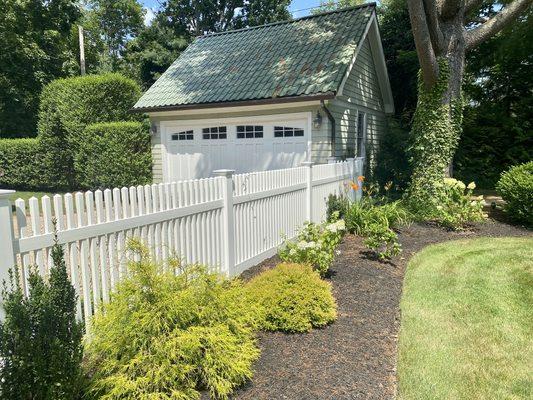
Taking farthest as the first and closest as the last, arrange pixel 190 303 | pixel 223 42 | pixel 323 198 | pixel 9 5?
pixel 9 5 → pixel 223 42 → pixel 323 198 → pixel 190 303

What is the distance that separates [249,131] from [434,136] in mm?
4773

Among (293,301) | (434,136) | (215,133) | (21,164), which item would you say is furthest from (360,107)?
(21,164)

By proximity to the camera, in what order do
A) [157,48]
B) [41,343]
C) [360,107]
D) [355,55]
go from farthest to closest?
[157,48]
[360,107]
[355,55]
[41,343]

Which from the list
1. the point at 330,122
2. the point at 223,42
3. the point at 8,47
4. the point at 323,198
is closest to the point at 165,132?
the point at 223,42

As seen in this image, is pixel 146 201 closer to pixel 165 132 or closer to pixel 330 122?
pixel 330 122

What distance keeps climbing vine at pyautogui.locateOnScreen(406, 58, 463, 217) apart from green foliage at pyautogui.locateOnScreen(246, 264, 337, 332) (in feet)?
18.6

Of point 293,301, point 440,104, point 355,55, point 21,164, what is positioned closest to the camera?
point 293,301

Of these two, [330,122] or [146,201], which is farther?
[330,122]

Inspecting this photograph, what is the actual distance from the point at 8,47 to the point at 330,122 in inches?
747

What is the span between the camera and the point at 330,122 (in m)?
10.1

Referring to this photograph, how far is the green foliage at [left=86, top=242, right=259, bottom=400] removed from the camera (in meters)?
2.47

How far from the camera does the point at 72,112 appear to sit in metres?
14.7

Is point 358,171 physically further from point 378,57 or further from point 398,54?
point 398,54

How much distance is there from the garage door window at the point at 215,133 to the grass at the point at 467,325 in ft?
23.1
